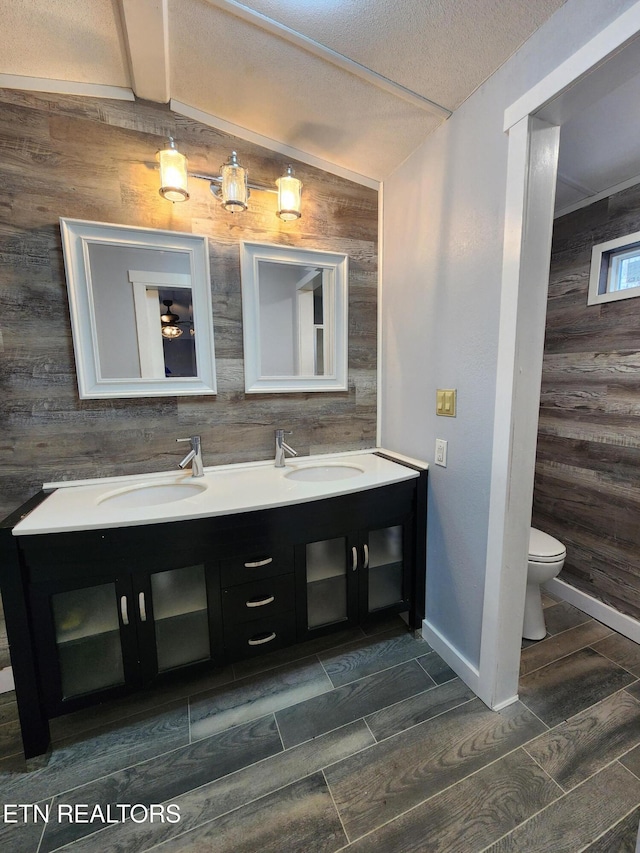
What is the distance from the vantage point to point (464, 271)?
1347 mm

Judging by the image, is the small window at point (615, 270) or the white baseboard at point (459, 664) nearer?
the white baseboard at point (459, 664)

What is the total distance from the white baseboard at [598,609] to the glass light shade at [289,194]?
8.02 feet

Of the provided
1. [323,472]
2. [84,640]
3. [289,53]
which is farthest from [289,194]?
[84,640]

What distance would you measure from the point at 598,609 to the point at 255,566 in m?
1.83

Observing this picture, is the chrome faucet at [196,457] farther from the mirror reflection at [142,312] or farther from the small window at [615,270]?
the small window at [615,270]

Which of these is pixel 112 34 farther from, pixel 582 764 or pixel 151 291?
pixel 582 764

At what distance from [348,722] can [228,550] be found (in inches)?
30.7

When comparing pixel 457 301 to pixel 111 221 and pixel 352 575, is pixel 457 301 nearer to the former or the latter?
pixel 352 575

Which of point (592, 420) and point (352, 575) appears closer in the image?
point (352, 575)

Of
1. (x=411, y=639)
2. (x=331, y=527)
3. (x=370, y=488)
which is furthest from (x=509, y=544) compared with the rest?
(x=411, y=639)

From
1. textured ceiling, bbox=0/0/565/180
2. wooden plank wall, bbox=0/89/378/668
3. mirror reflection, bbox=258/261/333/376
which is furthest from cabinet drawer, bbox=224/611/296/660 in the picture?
textured ceiling, bbox=0/0/565/180

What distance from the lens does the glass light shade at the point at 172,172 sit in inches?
53.9

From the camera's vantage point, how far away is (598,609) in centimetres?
185

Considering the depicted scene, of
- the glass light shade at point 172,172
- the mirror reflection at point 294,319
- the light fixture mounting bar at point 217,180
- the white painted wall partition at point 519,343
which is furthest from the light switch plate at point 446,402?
the glass light shade at point 172,172
